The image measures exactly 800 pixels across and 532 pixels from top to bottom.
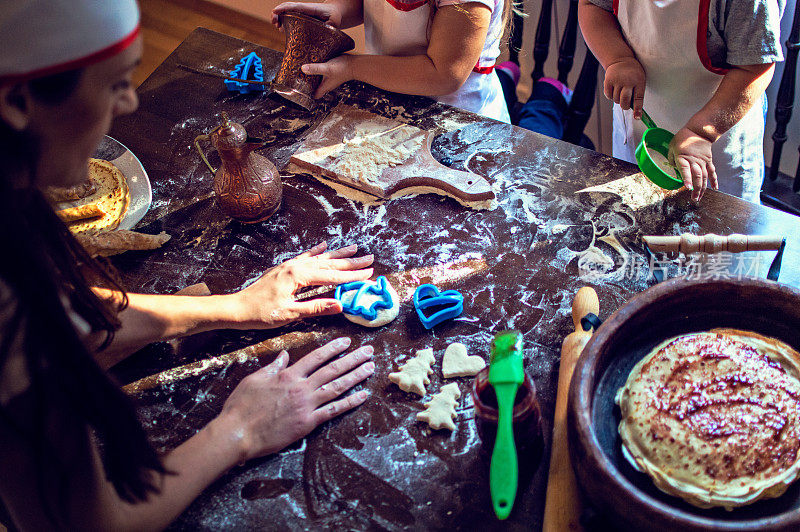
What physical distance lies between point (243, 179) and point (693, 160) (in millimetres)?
1049

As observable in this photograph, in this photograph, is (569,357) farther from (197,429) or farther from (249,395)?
(197,429)

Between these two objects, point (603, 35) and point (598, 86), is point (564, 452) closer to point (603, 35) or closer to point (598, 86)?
point (603, 35)

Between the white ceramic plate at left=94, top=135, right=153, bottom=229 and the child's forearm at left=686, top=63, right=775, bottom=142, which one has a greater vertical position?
the child's forearm at left=686, top=63, right=775, bottom=142

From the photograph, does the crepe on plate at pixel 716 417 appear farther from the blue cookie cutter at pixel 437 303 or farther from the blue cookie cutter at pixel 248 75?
the blue cookie cutter at pixel 248 75

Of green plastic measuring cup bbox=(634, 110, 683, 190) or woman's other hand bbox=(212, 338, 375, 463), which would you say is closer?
woman's other hand bbox=(212, 338, 375, 463)

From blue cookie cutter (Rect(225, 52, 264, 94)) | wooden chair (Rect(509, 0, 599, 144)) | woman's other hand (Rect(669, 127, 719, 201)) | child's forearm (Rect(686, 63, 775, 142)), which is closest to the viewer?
woman's other hand (Rect(669, 127, 719, 201))

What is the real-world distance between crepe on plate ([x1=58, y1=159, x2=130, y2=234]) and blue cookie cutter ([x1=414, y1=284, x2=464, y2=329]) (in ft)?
2.65

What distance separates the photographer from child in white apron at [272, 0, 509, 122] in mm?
1678

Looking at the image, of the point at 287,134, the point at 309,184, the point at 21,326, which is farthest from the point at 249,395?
the point at 287,134

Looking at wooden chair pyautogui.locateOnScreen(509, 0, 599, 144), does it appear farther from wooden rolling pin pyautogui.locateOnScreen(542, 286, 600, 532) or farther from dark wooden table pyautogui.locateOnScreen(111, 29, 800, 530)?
wooden rolling pin pyautogui.locateOnScreen(542, 286, 600, 532)

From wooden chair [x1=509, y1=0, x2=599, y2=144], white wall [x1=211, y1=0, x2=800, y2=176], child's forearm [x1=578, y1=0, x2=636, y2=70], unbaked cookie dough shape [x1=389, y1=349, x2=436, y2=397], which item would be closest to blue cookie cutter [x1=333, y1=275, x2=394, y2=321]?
unbaked cookie dough shape [x1=389, y1=349, x2=436, y2=397]

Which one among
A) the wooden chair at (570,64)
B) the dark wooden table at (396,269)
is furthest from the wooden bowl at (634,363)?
the wooden chair at (570,64)

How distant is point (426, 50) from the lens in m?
1.87

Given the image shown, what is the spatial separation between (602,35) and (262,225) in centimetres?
114
